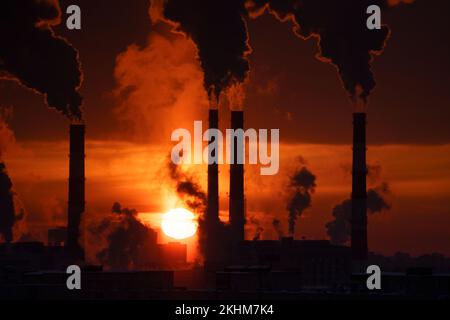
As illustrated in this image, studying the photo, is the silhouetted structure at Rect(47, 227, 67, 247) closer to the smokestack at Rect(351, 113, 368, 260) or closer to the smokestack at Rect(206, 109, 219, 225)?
the smokestack at Rect(206, 109, 219, 225)

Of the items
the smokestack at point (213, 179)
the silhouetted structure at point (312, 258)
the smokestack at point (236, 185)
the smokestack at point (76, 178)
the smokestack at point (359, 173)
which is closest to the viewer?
the smokestack at point (359, 173)

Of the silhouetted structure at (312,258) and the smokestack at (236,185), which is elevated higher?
the smokestack at (236,185)

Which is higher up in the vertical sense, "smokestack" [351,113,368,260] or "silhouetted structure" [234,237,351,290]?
"smokestack" [351,113,368,260]

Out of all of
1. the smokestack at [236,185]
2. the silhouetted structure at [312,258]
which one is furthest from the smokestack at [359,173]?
the silhouetted structure at [312,258]

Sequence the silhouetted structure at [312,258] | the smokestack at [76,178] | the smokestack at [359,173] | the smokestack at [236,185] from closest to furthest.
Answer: the smokestack at [359,173]
the smokestack at [76,178]
the smokestack at [236,185]
the silhouetted structure at [312,258]

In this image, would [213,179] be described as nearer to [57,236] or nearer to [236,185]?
[236,185]

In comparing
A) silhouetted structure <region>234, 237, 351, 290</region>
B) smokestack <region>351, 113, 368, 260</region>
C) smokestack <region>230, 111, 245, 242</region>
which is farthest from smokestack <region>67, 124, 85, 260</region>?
silhouetted structure <region>234, 237, 351, 290</region>

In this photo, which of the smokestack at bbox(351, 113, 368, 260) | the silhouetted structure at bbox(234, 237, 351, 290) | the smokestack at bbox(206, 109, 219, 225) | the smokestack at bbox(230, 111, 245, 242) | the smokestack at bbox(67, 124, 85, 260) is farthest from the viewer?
the silhouetted structure at bbox(234, 237, 351, 290)

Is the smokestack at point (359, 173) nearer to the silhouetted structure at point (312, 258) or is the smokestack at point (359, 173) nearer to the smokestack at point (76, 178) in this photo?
the silhouetted structure at point (312, 258)

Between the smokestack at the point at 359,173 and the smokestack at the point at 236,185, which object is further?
the smokestack at the point at 236,185

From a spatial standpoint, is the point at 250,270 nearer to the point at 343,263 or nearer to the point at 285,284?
the point at 285,284

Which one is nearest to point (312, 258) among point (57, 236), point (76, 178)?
point (57, 236)
